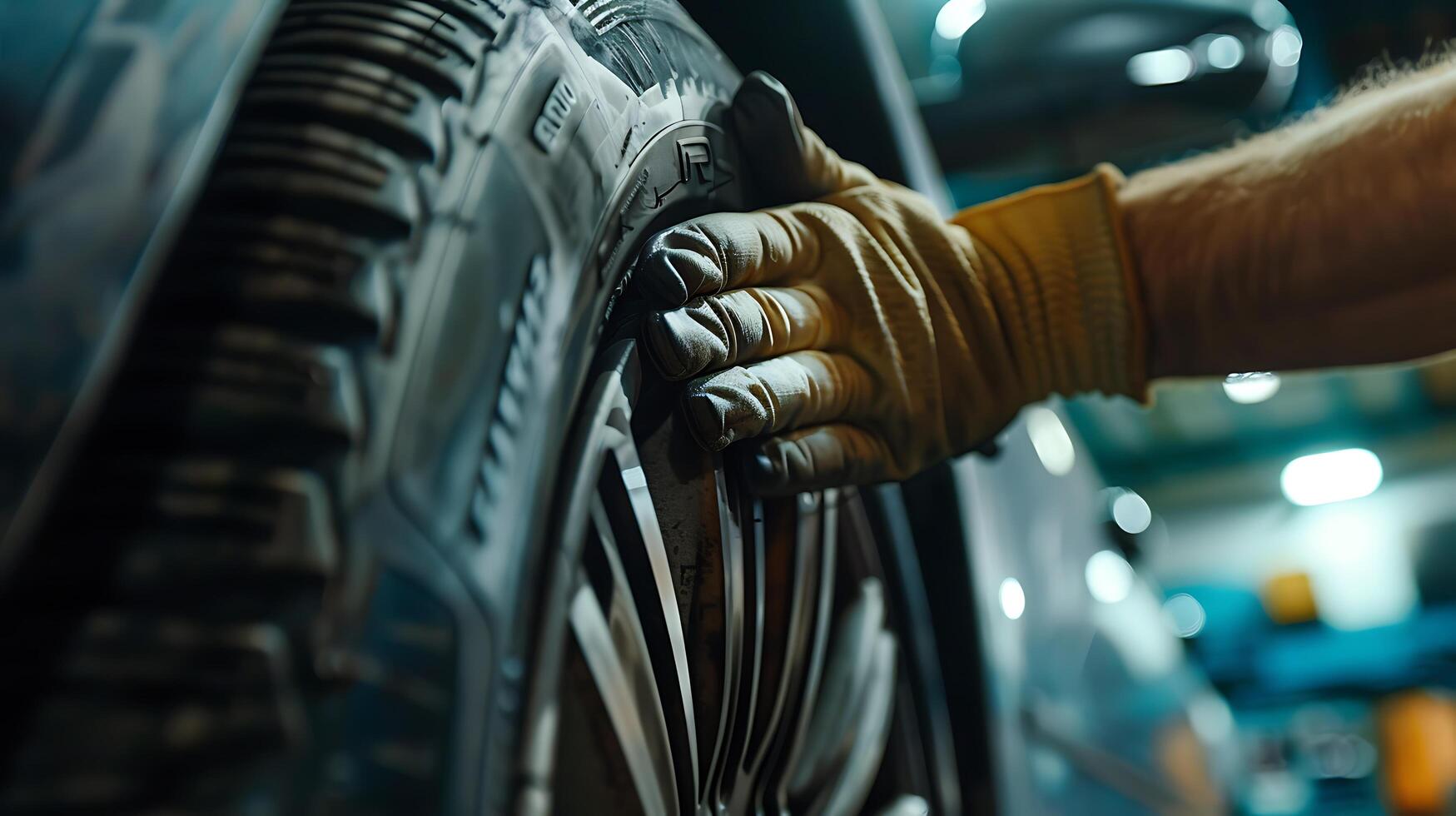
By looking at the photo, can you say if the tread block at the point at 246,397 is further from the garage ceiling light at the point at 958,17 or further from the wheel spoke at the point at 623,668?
the garage ceiling light at the point at 958,17

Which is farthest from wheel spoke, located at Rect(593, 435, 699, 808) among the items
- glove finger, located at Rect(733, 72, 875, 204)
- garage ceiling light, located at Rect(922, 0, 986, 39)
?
garage ceiling light, located at Rect(922, 0, 986, 39)

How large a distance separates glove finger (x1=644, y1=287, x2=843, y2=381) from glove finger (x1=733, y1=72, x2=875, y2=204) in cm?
8

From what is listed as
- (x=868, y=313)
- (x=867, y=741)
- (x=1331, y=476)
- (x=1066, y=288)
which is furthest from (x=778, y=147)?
(x=1331, y=476)

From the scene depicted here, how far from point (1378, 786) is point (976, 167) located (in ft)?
24.5

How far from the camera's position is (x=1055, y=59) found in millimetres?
1039

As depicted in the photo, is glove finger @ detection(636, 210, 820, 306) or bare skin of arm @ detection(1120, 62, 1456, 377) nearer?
glove finger @ detection(636, 210, 820, 306)

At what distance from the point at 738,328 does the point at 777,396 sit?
0.16ft

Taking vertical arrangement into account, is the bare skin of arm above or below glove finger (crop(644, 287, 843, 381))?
above

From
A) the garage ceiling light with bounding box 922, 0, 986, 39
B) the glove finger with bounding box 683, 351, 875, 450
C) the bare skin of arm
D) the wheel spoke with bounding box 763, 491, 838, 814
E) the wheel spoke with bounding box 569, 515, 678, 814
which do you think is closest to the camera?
the wheel spoke with bounding box 569, 515, 678, 814

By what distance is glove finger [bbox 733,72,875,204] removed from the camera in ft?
2.24

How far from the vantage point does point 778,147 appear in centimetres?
70

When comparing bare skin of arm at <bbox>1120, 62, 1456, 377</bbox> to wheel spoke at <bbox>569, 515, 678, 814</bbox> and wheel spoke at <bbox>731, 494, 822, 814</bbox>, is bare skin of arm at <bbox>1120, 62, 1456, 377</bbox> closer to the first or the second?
wheel spoke at <bbox>731, 494, 822, 814</bbox>

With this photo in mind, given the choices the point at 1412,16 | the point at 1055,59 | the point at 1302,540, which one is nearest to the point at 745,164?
the point at 1055,59

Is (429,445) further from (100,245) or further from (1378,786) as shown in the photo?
(1378,786)
